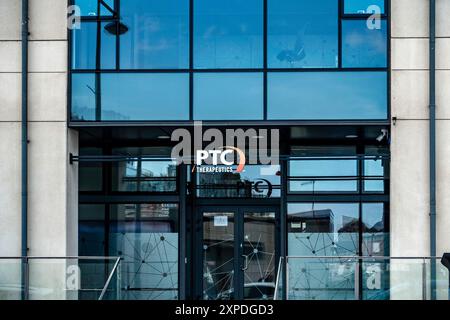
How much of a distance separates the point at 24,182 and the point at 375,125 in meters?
6.23

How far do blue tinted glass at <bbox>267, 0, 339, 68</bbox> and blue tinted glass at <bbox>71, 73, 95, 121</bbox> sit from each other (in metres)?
3.24

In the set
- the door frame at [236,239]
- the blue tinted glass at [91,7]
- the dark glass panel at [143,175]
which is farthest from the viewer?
the door frame at [236,239]

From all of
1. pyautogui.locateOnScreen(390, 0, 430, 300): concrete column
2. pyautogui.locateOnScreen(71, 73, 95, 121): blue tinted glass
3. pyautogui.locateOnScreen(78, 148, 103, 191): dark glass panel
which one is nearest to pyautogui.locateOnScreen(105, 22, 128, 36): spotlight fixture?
pyautogui.locateOnScreen(71, 73, 95, 121): blue tinted glass

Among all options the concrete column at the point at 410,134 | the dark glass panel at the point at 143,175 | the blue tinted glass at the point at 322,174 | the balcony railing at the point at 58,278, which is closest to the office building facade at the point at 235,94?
the concrete column at the point at 410,134

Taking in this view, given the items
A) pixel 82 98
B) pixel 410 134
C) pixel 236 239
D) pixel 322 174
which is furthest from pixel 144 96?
pixel 410 134

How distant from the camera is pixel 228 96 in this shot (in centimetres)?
1034

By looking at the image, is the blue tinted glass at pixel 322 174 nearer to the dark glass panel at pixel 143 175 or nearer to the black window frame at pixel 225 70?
the black window frame at pixel 225 70

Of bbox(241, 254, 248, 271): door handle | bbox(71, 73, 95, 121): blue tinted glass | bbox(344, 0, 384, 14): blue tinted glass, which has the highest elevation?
bbox(344, 0, 384, 14): blue tinted glass

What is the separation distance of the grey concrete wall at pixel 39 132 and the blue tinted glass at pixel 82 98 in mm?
176

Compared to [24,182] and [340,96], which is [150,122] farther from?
[340,96]

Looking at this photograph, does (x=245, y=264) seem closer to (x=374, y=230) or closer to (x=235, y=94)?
(x=374, y=230)

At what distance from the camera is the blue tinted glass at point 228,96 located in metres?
10.3

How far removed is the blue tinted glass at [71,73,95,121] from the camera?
10.4 meters

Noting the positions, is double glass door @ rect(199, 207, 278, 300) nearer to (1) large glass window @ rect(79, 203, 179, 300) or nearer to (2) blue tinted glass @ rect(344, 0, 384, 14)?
(1) large glass window @ rect(79, 203, 179, 300)
